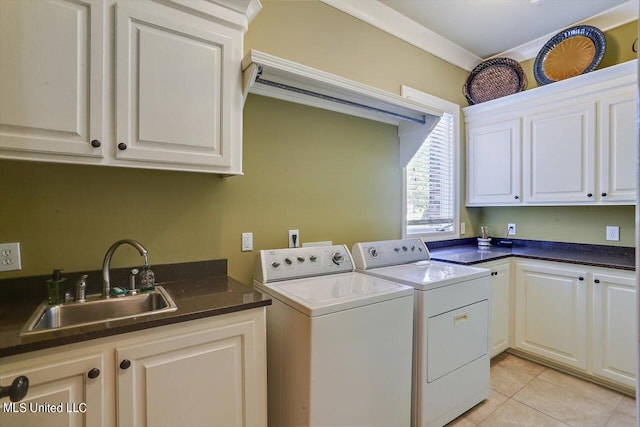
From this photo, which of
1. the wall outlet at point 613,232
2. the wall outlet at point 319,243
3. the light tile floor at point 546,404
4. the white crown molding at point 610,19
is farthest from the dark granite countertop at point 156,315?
the white crown molding at point 610,19

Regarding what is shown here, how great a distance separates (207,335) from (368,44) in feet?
7.69

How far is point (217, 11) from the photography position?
1463 millimetres

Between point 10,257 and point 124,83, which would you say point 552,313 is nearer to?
point 124,83

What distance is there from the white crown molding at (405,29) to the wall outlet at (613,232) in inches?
78.5

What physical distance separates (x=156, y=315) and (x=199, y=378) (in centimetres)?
31

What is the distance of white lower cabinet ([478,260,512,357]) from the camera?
2465mm

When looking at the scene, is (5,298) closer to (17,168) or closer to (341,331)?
(17,168)

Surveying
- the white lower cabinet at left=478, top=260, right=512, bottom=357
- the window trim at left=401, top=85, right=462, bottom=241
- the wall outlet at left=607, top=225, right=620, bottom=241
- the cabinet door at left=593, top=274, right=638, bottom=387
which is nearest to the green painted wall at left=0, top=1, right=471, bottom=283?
the window trim at left=401, top=85, right=462, bottom=241

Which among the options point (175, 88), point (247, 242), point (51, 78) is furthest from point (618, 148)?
point (51, 78)

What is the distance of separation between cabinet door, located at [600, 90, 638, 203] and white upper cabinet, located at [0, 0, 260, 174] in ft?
8.62

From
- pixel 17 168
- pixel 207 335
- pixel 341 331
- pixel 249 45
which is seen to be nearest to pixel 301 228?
pixel 341 331

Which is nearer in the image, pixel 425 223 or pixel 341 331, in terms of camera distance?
pixel 341 331

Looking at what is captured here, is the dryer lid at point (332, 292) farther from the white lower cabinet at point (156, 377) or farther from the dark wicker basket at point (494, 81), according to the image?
the dark wicker basket at point (494, 81)

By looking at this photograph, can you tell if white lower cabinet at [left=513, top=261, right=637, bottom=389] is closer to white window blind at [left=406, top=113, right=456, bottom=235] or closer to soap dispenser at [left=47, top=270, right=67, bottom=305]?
white window blind at [left=406, top=113, right=456, bottom=235]
